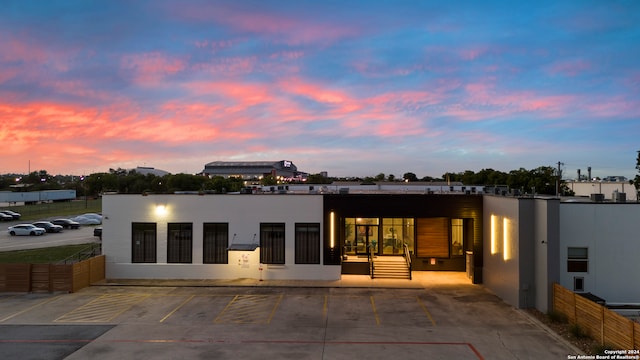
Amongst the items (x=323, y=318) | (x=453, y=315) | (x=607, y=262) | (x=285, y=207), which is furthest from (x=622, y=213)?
(x=285, y=207)

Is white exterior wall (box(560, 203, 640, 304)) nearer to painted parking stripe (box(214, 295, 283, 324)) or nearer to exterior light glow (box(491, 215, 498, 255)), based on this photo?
exterior light glow (box(491, 215, 498, 255))

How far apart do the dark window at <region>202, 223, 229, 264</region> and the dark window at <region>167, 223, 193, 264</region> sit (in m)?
1.00

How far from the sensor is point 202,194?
24.9 metres

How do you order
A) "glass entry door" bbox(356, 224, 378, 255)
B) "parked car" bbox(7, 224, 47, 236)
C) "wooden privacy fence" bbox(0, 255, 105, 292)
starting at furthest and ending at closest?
"parked car" bbox(7, 224, 47, 236)
"glass entry door" bbox(356, 224, 378, 255)
"wooden privacy fence" bbox(0, 255, 105, 292)

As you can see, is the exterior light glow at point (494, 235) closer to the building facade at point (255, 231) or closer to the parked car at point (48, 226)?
the building facade at point (255, 231)

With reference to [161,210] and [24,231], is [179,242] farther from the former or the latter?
[24,231]

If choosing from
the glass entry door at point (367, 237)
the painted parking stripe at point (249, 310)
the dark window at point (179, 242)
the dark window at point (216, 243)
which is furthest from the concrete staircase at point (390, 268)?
the dark window at point (179, 242)

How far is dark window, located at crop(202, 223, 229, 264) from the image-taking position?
24.4 metres

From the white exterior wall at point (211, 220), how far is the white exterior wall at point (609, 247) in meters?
12.9

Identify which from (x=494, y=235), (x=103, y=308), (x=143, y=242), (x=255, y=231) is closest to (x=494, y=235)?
(x=494, y=235)

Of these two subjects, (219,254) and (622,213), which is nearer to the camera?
(622,213)

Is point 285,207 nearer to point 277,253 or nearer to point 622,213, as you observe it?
point 277,253

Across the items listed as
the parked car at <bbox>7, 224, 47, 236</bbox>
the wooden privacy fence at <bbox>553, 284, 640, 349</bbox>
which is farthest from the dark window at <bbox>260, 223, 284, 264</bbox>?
the parked car at <bbox>7, 224, 47, 236</bbox>

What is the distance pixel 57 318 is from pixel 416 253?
68.1ft
